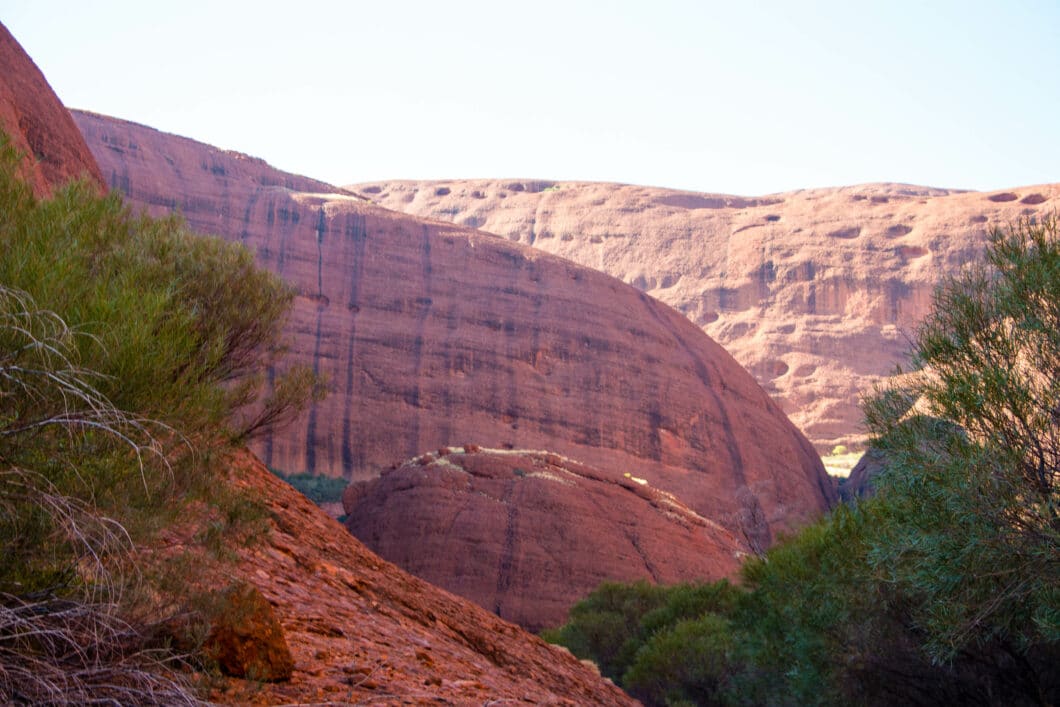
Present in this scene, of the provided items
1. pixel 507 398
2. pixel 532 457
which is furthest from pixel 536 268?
pixel 532 457

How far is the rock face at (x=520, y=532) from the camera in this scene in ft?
86.1

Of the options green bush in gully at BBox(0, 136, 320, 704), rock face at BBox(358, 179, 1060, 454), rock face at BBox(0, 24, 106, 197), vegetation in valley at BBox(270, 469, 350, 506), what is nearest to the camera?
green bush in gully at BBox(0, 136, 320, 704)

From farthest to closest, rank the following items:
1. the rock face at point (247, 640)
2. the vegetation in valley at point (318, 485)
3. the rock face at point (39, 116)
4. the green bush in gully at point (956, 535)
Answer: the vegetation in valley at point (318, 485) < the rock face at point (39, 116) < the green bush in gully at point (956, 535) < the rock face at point (247, 640)

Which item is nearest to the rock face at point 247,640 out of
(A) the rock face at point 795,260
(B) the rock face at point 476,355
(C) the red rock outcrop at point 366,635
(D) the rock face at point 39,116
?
(C) the red rock outcrop at point 366,635

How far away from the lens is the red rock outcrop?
264 inches

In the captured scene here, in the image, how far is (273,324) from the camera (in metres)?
12.9

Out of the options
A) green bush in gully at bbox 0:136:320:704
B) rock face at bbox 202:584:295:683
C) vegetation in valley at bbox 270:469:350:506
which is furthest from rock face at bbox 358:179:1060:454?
green bush in gully at bbox 0:136:320:704

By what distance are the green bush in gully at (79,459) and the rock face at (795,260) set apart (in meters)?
61.7

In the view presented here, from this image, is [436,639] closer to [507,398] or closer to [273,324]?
[273,324]

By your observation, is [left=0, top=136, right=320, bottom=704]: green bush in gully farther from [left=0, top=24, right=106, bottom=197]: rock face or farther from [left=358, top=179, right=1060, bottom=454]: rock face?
[left=358, top=179, right=1060, bottom=454]: rock face

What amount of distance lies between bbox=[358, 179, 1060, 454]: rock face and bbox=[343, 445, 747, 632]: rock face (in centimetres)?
3789

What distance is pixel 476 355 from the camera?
4544 centimetres

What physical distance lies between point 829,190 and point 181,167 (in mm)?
69965

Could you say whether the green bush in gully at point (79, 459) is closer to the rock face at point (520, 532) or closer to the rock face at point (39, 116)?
the rock face at point (39, 116)
